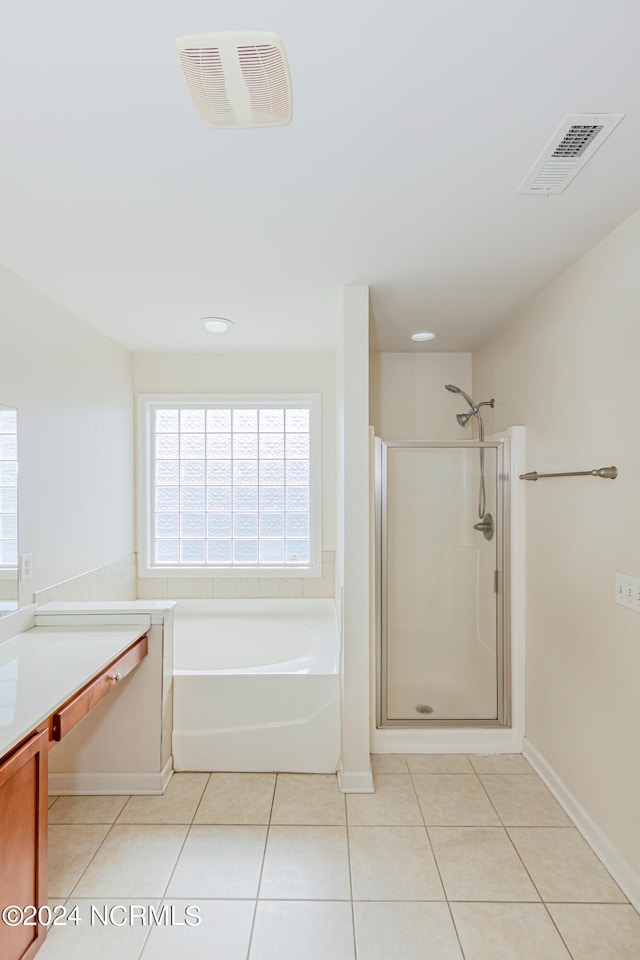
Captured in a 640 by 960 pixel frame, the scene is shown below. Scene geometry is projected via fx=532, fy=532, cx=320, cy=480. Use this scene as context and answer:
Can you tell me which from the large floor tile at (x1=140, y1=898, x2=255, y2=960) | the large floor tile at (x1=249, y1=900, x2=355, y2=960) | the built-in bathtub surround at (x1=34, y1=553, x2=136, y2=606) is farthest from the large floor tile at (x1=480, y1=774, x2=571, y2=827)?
the built-in bathtub surround at (x1=34, y1=553, x2=136, y2=606)

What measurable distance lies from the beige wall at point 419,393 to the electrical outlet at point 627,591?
2039 millimetres

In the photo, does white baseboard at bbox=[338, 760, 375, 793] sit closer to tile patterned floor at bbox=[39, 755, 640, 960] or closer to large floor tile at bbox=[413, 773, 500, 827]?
tile patterned floor at bbox=[39, 755, 640, 960]

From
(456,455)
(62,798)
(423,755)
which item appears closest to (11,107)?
(456,455)

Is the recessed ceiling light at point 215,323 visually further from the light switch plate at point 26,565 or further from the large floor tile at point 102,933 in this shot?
the large floor tile at point 102,933

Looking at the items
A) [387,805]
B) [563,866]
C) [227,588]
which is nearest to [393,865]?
[387,805]

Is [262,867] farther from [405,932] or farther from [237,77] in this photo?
[237,77]

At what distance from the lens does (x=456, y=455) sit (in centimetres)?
293

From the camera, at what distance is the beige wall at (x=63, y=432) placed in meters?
2.42

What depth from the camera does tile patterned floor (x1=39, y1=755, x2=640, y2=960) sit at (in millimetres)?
1665

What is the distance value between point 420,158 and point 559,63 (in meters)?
0.43

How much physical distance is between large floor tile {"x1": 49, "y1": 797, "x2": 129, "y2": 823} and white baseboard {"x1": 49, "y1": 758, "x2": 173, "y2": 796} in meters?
0.03

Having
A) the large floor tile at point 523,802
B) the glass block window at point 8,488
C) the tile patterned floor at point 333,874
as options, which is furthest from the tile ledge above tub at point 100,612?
the large floor tile at point 523,802

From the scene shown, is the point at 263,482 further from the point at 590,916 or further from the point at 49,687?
the point at 590,916

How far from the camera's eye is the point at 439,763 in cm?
273
